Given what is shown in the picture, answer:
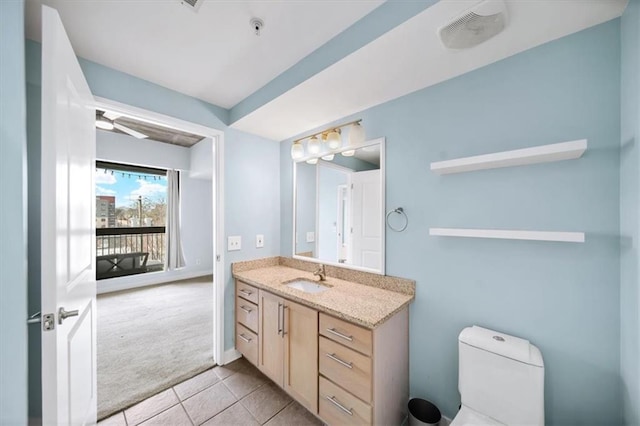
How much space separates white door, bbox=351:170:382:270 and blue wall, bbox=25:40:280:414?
1069mm

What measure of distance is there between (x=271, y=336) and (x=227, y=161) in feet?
5.42

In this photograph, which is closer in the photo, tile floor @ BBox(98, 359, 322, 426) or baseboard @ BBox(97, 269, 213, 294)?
tile floor @ BBox(98, 359, 322, 426)

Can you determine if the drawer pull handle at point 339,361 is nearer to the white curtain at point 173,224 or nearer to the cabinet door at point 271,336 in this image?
the cabinet door at point 271,336

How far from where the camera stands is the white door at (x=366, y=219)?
1865 millimetres

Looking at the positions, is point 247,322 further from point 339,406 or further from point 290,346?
point 339,406

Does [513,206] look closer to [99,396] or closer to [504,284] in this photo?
[504,284]

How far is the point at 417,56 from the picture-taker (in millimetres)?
1298

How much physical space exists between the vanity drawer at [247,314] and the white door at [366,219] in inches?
38.5

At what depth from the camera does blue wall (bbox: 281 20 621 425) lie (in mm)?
1081

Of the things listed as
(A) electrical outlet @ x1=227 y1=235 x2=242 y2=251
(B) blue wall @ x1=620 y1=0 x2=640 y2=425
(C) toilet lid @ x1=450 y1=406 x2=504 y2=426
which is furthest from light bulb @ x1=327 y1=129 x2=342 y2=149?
(C) toilet lid @ x1=450 y1=406 x2=504 y2=426

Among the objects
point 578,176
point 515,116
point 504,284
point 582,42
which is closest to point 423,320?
point 504,284

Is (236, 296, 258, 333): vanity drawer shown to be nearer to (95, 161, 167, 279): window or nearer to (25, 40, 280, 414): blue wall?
(25, 40, 280, 414): blue wall

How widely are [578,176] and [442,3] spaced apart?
3.39 feet

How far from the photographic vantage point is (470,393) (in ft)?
4.05
